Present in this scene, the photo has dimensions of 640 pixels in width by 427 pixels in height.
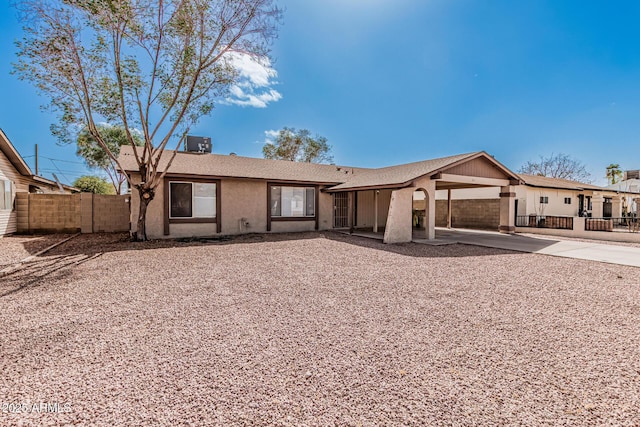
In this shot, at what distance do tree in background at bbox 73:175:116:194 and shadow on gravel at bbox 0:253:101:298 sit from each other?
2698 centimetres

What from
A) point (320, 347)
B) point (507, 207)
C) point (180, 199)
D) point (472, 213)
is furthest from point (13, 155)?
point (472, 213)

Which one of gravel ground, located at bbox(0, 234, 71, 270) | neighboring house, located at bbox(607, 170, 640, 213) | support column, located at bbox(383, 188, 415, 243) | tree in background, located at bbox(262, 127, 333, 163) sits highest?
tree in background, located at bbox(262, 127, 333, 163)

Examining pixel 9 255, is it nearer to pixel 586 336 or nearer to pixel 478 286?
pixel 478 286

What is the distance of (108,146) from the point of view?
24000mm

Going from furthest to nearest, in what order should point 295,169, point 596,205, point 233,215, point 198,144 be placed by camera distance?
point 596,205 → point 198,144 → point 295,169 → point 233,215

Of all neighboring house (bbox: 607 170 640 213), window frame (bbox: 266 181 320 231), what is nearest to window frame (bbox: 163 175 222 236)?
window frame (bbox: 266 181 320 231)

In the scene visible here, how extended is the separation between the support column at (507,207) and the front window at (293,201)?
9213mm

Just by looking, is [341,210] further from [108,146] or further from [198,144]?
[108,146]

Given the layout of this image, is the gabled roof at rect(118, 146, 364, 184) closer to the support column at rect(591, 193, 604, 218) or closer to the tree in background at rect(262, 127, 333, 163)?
the tree in background at rect(262, 127, 333, 163)

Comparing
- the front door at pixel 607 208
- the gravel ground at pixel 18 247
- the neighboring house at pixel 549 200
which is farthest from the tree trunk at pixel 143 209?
the front door at pixel 607 208

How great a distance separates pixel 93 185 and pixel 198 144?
71.2 feet

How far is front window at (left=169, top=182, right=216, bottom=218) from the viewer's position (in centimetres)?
1165

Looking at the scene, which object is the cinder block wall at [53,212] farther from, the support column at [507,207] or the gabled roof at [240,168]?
the support column at [507,207]

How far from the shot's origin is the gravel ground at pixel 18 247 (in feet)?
24.7
